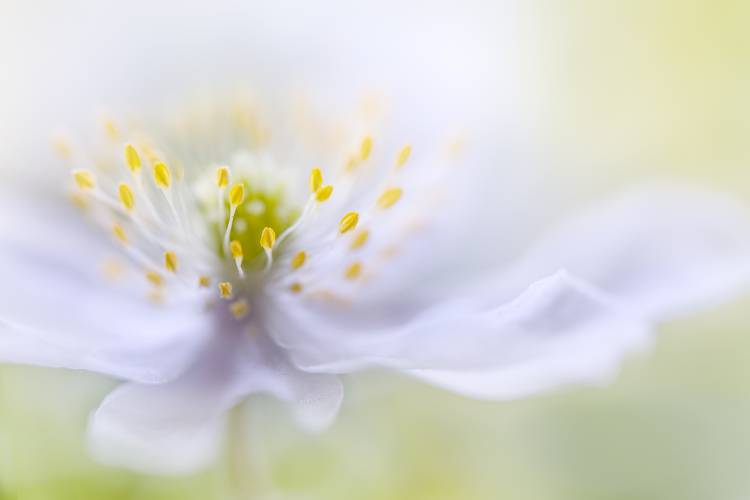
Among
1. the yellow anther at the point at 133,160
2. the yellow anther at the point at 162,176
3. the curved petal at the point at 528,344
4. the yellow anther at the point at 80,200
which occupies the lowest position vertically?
the curved petal at the point at 528,344

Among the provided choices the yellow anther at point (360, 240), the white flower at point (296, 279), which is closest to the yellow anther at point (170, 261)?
the white flower at point (296, 279)

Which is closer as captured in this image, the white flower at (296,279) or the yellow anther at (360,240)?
the white flower at (296,279)

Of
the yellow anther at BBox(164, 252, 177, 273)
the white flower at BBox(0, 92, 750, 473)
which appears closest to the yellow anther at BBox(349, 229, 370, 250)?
the white flower at BBox(0, 92, 750, 473)

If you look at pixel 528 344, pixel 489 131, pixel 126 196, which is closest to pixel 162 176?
pixel 126 196

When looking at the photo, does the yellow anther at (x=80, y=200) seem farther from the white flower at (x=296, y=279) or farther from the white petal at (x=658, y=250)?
the white petal at (x=658, y=250)

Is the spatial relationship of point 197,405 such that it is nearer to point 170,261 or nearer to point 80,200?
point 170,261
